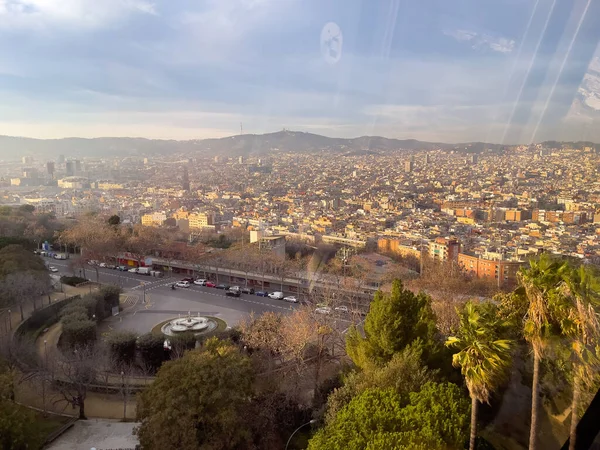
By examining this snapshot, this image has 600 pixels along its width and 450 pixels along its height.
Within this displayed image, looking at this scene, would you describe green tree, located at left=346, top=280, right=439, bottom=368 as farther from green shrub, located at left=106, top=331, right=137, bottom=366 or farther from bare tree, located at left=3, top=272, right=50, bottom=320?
bare tree, located at left=3, top=272, right=50, bottom=320

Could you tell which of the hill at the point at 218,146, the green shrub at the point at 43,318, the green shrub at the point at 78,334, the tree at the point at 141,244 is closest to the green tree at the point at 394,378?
the green shrub at the point at 78,334

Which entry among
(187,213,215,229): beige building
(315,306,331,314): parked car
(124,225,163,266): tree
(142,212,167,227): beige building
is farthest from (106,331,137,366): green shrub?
(187,213,215,229): beige building

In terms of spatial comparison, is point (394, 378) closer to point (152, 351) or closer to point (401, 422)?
point (401, 422)

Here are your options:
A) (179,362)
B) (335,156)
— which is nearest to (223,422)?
(179,362)

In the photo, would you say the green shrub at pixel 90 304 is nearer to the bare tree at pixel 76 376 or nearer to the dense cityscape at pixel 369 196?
the bare tree at pixel 76 376

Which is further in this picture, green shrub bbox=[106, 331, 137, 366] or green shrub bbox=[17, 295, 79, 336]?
green shrub bbox=[17, 295, 79, 336]
